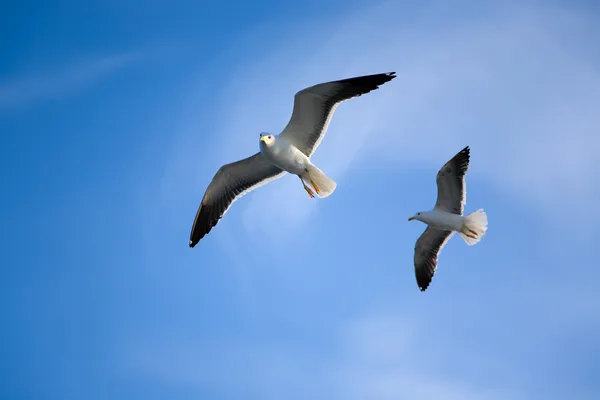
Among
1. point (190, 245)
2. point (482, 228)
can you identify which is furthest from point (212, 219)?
point (482, 228)

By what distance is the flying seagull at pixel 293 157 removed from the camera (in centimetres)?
1073

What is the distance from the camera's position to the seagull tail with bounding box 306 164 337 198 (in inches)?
439

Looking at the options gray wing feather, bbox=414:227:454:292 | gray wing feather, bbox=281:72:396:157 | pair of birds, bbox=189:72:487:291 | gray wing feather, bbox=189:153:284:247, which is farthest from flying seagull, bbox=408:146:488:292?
gray wing feather, bbox=189:153:284:247

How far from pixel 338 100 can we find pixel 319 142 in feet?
2.67

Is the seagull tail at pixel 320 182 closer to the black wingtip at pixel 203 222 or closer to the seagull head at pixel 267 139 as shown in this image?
the seagull head at pixel 267 139

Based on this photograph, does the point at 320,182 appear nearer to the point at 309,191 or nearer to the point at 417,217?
the point at 309,191

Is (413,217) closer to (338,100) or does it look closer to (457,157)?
(457,157)

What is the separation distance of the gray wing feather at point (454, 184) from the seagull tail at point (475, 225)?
25cm

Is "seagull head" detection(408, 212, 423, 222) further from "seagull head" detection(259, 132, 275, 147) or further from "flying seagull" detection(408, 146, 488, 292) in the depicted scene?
"seagull head" detection(259, 132, 275, 147)

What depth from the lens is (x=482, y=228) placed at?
1236 centimetres

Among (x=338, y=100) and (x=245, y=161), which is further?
(x=245, y=161)

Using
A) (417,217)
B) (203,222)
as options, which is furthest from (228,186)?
(417,217)

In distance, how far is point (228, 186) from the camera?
1221 cm

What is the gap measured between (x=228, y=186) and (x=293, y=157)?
1.67m
